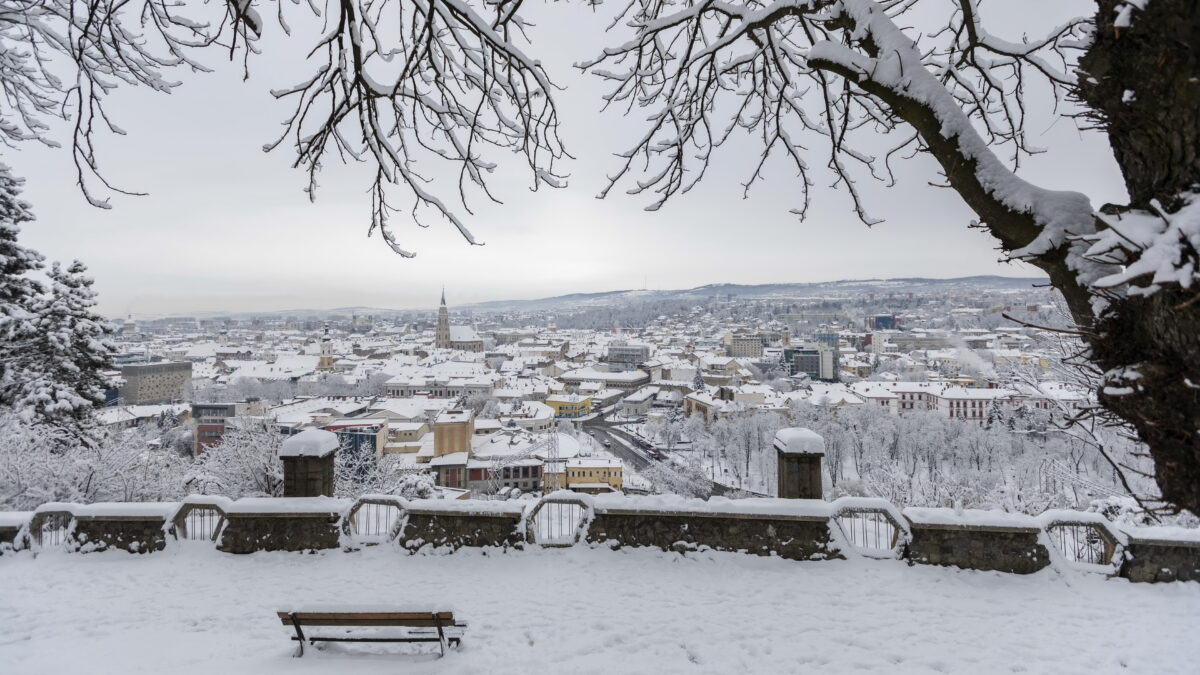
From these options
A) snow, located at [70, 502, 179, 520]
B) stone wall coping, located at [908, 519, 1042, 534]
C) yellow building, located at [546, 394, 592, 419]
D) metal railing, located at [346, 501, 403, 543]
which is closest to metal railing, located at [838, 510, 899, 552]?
stone wall coping, located at [908, 519, 1042, 534]

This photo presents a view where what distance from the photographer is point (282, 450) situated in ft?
23.4

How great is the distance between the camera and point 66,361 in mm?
15172

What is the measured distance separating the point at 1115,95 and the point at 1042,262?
0.52 metres

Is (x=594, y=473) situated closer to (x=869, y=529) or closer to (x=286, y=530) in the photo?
(x=286, y=530)

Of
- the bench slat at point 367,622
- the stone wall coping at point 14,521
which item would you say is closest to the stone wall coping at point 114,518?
the stone wall coping at point 14,521

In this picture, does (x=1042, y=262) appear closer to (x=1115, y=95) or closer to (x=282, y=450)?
(x=1115, y=95)

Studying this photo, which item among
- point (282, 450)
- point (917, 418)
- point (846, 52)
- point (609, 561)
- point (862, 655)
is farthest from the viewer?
point (917, 418)

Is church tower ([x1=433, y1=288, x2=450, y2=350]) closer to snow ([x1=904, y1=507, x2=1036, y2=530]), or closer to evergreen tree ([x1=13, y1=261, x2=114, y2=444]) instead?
evergreen tree ([x1=13, y1=261, x2=114, y2=444])

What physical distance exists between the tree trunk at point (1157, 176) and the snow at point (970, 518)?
5284 millimetres

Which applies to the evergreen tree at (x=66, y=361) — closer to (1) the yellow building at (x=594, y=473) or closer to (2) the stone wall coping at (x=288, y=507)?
(2) the stone wall coping at (x=288, y=507)

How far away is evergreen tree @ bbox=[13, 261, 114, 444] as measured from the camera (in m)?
14.8

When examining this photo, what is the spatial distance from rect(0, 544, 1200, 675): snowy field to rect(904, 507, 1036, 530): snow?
0.54m

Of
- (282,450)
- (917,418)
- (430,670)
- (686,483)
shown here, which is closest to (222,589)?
(282,450)

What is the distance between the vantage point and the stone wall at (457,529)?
6695 millimetres
